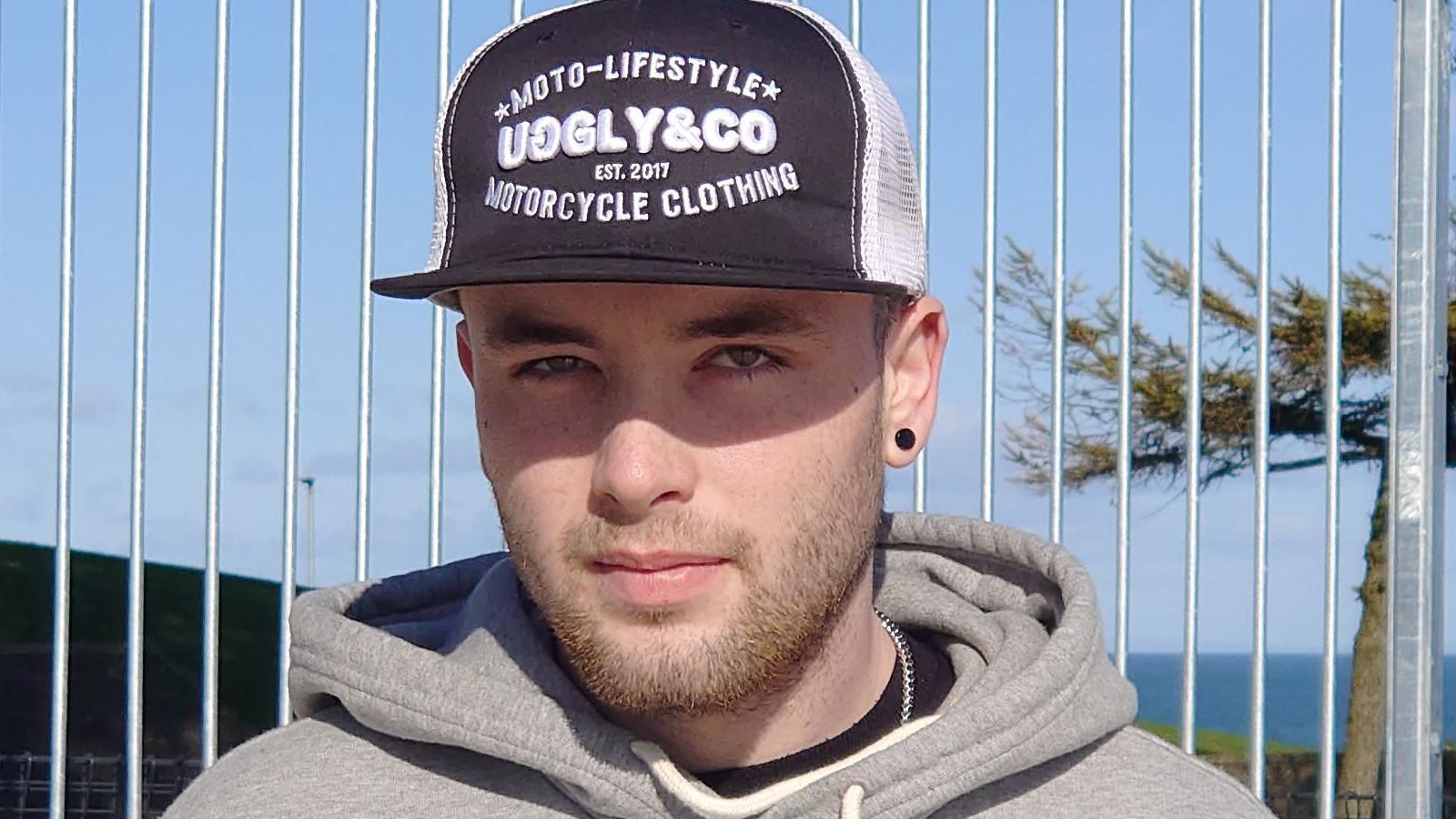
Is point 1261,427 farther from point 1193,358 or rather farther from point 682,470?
point 682,470

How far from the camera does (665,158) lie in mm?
1334

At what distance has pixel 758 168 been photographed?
1344 millimetres

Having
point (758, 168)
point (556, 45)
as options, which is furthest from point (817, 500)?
point (556, 45)

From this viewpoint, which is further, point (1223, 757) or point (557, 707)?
point (1223, 757)

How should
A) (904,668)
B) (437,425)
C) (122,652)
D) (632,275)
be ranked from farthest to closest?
1. (122,652)
2. (437,425)
3. (904,668)
4. (632,275)

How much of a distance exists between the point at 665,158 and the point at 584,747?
501 mm

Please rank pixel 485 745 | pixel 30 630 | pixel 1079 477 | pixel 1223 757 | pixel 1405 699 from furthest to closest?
1. pixel 1079 477
2. pixel 1223 757
3. pixel 30 630
4. pixel 1405 699
5. pixel 485 745

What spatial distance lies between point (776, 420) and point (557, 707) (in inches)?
13.1

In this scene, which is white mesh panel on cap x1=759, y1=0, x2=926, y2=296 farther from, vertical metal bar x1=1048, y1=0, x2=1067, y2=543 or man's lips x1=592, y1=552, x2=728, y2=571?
vertical metal bar x1=1048, y1=0, x2=1067, y2=543

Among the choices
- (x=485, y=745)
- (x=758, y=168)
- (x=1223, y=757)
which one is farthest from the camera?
(x=1223, y=757)

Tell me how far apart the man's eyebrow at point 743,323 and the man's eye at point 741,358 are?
0.02m

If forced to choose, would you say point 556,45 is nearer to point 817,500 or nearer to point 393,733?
A: point 817,500

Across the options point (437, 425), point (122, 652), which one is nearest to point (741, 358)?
point (437, 425)

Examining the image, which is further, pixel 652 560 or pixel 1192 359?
pixel 1192 359
